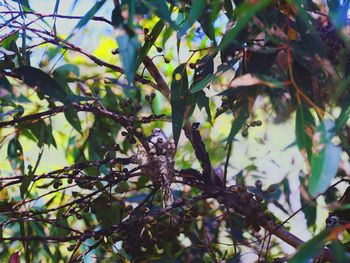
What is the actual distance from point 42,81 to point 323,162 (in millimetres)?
585

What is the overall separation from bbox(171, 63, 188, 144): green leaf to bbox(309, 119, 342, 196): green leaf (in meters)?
0.33

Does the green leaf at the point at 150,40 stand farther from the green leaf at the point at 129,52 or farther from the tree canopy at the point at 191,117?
the green leaf at the point at 129,52

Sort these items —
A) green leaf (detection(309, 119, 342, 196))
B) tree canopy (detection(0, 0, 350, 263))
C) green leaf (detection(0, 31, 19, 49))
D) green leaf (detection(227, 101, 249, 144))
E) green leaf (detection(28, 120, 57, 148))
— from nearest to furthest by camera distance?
1. green leaf (detection(309, 119, 342, 196))
2. tree canopy (detection(0, 0, 350, 263))
3. green leaf (detection(227, 101, 249, 144))
4. green leaf (detection(0, 31, 19, 49))
5. green leaf (detection(28, 120, 57, 148))

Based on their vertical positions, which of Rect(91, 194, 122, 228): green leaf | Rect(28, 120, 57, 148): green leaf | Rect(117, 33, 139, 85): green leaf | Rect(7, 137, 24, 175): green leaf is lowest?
Rect(117, 33, 139, 85): green leaf

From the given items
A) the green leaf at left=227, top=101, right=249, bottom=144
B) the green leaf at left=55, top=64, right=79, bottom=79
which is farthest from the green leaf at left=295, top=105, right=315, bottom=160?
the green leaf at left=55, top=64, right=79, bottom=79

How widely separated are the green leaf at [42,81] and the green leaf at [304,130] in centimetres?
45

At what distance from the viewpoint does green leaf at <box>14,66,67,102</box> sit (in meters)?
1.19

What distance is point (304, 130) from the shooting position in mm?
953

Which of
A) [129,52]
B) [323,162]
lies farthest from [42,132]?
[323,162]

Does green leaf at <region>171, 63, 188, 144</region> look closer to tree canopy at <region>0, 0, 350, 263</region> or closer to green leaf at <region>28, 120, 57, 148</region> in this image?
tree canopy at <region>0, 0, 350, 263</region>

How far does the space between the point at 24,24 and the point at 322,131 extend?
0.60m

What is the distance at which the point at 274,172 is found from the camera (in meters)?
1.88

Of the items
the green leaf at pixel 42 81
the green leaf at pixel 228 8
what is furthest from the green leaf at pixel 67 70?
the green leaf at pixel 228 8

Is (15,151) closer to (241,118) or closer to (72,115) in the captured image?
(72,115)
